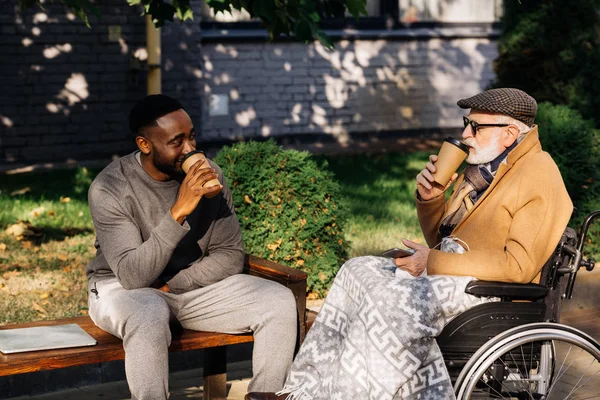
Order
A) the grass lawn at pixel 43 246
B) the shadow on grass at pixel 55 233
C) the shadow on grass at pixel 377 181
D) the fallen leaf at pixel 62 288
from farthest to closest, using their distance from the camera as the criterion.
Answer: the shadow on grass at pixel 377 181 < the shadow on grass at pixel 55 233 < the fallen leaf at pixel 62 288 < the grass lawn at pixel 43 246

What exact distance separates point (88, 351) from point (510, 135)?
2016 millimetres

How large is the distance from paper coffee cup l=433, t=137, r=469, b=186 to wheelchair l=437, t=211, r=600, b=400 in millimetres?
487

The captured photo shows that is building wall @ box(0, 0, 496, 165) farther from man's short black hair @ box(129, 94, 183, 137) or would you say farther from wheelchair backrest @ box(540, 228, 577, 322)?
wheelchair backrest @ box(540, 228, 577, 322)

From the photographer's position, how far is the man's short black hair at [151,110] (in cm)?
469

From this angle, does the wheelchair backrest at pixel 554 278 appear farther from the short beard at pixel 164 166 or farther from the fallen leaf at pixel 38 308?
the fallen leaf at pixel 38 308

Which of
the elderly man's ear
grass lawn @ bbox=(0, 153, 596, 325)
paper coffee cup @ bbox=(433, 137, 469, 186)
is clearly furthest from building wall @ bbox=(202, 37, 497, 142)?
paper coffee cup @ bbox=(433, 137, 469, 186)

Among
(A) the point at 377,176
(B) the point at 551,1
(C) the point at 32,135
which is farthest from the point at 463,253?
(C) the point at 32,135

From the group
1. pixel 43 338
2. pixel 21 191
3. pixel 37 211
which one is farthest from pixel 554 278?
pixel 21 191

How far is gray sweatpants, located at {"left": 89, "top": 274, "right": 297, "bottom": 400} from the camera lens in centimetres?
446

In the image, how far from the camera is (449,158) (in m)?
4.46

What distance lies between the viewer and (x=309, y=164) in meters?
6.80

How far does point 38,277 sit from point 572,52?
5696mm

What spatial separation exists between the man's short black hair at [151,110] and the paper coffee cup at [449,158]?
117cm

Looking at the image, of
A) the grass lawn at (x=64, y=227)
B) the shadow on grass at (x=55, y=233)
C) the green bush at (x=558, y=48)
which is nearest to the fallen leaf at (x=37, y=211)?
the grass lawn at (x=64, y=227)
